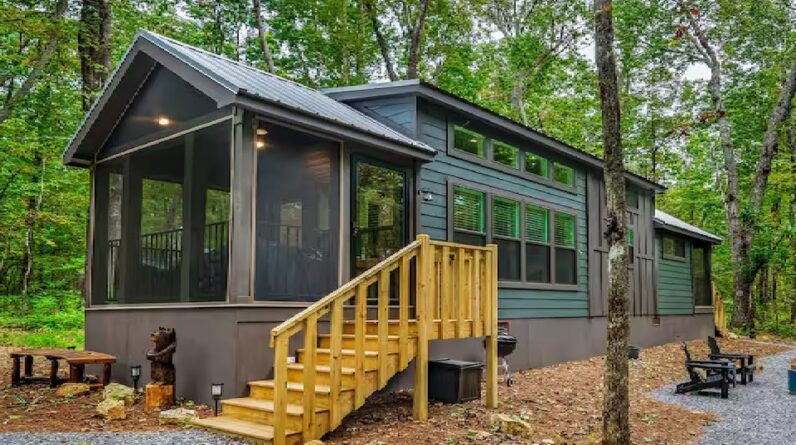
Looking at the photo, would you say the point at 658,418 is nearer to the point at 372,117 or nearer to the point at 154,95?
the point at 372,117

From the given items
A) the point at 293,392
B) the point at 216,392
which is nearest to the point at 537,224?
the point at 293,392

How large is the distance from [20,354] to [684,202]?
25.3 metres

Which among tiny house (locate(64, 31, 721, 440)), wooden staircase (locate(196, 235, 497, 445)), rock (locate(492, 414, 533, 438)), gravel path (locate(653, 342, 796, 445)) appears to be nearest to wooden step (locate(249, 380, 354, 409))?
wooden staircase (locate(196, 235, 497, 445))

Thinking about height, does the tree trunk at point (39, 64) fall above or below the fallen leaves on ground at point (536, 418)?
above

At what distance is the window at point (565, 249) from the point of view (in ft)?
38.1

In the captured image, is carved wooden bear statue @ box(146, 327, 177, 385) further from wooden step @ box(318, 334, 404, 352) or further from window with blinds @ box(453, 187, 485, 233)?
window with blinds @ box(453, 187, 485, 233)

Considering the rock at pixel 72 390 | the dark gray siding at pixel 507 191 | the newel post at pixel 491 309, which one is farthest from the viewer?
the dark gray siding at pixel 507 191

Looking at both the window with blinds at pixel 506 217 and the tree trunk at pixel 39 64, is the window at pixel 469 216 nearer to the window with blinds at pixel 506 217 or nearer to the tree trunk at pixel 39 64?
the window with blinds at pixel 506 217

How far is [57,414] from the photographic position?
6.26 meters

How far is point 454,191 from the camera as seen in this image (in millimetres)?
9297

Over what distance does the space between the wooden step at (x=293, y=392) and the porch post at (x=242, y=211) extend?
2.75ft

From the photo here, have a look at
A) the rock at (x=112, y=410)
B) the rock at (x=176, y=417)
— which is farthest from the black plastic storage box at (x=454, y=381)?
the rock at (x=112, y=410)

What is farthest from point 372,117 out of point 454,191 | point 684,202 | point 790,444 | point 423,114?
point 684,202

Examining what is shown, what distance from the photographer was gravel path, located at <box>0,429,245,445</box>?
502 centimetres
